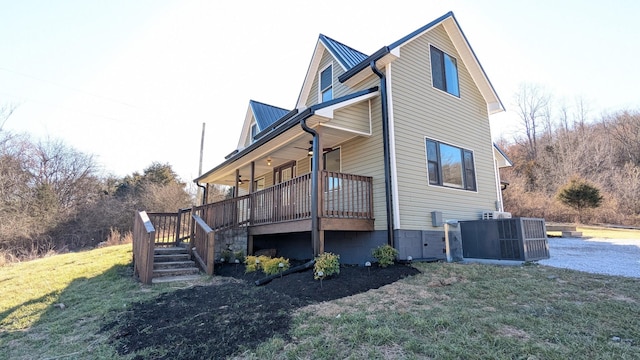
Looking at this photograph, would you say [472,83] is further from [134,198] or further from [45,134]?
[45,134]

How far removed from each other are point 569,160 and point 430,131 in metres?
25.5

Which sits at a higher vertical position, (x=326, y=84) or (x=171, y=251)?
(x=326, y=84)

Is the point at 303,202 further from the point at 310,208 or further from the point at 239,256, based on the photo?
the point at 239,256

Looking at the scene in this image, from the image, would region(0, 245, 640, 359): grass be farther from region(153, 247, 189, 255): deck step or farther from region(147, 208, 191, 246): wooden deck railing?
region(147, 208, 191, 246): wooden deck railing

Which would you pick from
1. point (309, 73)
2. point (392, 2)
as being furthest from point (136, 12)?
point (392, 2)

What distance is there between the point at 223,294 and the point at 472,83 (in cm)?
1006

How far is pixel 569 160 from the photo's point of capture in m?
26.6

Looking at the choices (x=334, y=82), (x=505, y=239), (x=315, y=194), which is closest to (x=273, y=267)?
(x=315, y=194)

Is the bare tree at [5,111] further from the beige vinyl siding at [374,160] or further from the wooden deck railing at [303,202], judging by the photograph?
the beige vinyl siding at [374,160]

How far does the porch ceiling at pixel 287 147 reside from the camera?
7.54 metres

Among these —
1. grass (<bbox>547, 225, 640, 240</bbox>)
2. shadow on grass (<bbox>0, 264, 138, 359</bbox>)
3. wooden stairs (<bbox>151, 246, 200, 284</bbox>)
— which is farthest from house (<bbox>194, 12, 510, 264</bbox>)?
grass (<bbox>547, 225, 640, 240</bbox>)

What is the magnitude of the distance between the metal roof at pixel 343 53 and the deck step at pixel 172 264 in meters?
7.36

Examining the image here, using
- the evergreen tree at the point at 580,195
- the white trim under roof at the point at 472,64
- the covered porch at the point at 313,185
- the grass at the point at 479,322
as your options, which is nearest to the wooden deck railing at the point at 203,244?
the covered porch at the point at 313,185

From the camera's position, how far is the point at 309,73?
1176cm
